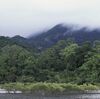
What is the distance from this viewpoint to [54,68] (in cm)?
6700

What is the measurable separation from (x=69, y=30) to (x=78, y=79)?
80.3m

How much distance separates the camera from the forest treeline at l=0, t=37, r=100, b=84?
5897cm

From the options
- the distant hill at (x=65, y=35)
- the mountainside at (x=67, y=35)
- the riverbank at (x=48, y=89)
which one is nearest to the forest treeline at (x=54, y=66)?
the riverbank at (x=48, y=89)

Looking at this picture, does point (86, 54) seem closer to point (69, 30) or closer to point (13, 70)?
point (13, 70)

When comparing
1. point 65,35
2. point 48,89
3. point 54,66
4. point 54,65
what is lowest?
point 48,89

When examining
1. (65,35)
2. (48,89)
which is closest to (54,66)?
(48,89)

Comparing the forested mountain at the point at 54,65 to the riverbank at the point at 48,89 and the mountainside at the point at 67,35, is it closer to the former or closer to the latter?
the riverbank at the point at 48,89

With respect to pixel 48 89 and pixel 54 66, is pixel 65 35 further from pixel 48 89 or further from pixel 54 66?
pixel 48 89

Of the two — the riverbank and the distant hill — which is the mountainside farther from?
the riverbank

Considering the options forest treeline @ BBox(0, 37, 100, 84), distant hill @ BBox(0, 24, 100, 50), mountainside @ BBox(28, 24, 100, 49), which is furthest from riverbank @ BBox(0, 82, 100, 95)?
mountainside @ BBox(28, 24, 100, 49)

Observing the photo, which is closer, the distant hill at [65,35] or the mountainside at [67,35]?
the distant hill at [65,35]

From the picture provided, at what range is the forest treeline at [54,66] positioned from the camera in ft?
193

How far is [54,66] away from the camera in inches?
2650

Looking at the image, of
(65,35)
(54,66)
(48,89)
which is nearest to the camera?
(48,89)
